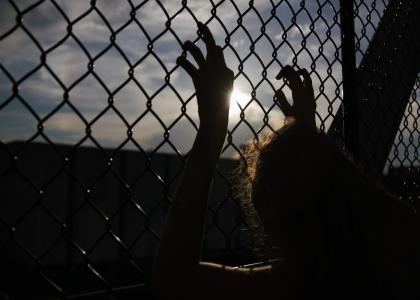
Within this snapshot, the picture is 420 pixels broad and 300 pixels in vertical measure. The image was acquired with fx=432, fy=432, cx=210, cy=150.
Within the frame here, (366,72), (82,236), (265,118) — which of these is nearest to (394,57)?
(366,72)

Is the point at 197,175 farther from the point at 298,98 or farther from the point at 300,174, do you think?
the point at 298,98

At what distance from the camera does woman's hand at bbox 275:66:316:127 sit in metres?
2.10

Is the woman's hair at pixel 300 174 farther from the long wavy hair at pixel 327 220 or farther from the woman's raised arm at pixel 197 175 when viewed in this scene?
Result: the woman's raised arm at pixel 197 175

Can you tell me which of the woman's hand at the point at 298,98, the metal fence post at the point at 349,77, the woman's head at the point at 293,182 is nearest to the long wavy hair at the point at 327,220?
the woman's head at the point at 293,182

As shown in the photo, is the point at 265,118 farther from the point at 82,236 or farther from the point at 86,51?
the point at 82,236

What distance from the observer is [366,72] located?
3314 mm

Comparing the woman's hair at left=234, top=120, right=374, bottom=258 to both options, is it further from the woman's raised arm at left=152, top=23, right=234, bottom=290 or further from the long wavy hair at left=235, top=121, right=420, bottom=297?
the woman's raised arm at left=152, top=23, right=234, bottom=290

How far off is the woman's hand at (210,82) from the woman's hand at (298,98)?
684mm

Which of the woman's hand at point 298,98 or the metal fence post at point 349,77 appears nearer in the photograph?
the woman's hand at point 298,98

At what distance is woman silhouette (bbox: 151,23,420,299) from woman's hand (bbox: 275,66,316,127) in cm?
59

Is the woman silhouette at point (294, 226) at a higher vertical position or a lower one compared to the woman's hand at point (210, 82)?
lower

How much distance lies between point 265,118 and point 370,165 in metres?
1.29

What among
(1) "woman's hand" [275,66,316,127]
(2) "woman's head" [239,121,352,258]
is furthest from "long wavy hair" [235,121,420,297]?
(1) "woman's hand" [275,66,316,127]

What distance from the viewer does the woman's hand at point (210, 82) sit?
1.47 m
